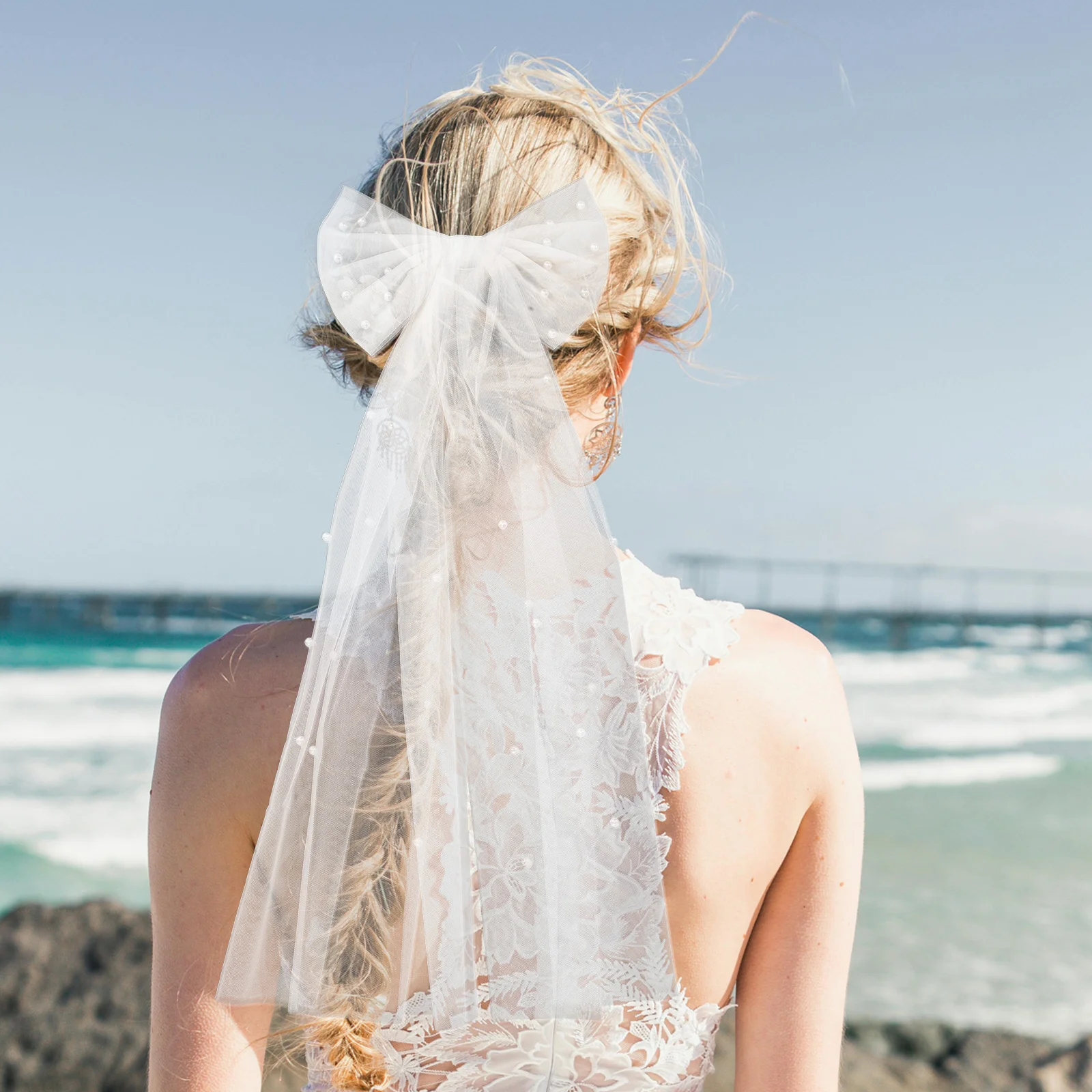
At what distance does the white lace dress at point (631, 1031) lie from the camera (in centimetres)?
128

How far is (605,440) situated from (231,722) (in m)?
0.66

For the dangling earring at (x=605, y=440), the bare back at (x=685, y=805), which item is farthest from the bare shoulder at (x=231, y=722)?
the dangling earring at (x=605, y=440)

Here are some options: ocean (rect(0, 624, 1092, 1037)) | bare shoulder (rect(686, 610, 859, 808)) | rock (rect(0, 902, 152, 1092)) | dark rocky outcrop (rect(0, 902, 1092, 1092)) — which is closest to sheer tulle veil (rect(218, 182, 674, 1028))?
bare shoulder (rect(686, 610, 859, 808))

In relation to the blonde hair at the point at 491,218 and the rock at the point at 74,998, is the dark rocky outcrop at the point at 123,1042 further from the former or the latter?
the blonde hair at the point at 491,218

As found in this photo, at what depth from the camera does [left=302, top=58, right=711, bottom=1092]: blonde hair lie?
49.3 inches

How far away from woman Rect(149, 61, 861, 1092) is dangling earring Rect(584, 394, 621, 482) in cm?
11

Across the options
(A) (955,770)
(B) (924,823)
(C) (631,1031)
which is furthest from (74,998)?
(A) (955,770)

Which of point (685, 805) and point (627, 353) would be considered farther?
point (627, 353)

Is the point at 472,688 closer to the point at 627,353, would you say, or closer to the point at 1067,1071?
the point at 627,353

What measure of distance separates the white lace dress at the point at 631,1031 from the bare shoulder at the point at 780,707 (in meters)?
0.03

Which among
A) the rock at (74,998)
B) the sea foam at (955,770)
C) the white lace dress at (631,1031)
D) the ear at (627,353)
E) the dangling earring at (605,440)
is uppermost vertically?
the ear at (627,353)

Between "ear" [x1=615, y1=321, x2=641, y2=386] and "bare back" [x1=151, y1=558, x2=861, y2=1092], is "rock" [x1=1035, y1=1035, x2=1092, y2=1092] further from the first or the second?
"ear" [x1=615, y1=321, x2=641, y2=386]

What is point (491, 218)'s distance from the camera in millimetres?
1263

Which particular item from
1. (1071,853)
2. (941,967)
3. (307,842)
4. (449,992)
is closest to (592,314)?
(307,842)
